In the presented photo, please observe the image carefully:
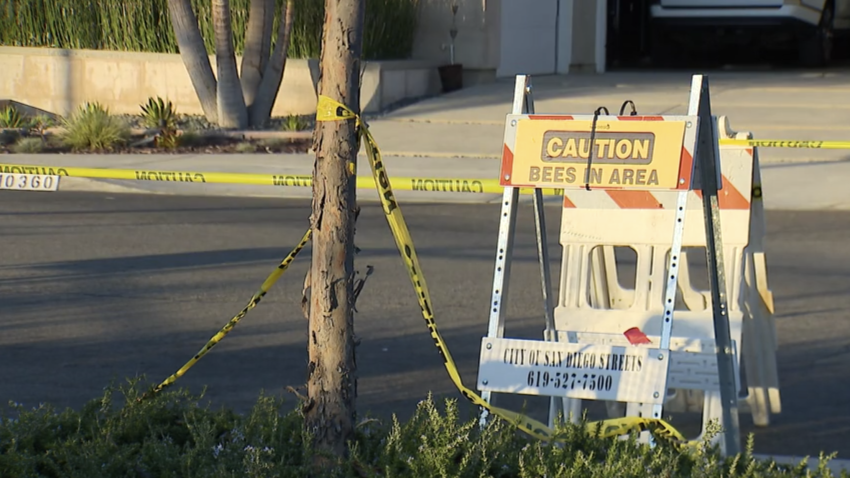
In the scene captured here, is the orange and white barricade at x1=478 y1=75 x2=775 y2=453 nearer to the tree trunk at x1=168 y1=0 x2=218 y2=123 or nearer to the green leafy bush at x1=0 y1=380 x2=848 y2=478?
the green leafy bush at x1=0 y1=380 x2=848 y2=478

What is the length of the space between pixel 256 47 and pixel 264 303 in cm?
1034

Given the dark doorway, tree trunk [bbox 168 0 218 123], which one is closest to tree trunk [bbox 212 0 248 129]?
tree trunk [bbox 168 0 218 123]

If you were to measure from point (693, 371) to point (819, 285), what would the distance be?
4.00 meters

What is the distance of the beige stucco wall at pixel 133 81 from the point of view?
18891 mm

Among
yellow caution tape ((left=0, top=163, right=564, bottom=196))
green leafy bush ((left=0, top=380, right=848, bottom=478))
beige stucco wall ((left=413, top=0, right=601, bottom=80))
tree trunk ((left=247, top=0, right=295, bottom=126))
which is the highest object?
beige stucco wall ((left=413, top=0, right=601, bottom=80))

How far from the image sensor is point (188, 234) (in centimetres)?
1038

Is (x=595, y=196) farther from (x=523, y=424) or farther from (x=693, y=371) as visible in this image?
(x=523, y=424)

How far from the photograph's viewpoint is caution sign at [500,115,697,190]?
13.4 feet

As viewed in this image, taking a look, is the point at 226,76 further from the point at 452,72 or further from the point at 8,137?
the point at 452,72

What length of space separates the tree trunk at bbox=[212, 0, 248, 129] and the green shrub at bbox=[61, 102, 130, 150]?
1.51 meters

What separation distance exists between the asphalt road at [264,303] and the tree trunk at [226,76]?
5633mm

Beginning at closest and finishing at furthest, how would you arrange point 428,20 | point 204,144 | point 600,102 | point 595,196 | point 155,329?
point 595,196 → point 155,329 → point 204,144 → point 600,102 → point 428,20

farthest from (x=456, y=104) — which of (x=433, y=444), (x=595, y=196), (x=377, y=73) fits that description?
A: (x=433, y=444)

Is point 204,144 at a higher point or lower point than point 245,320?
higher
